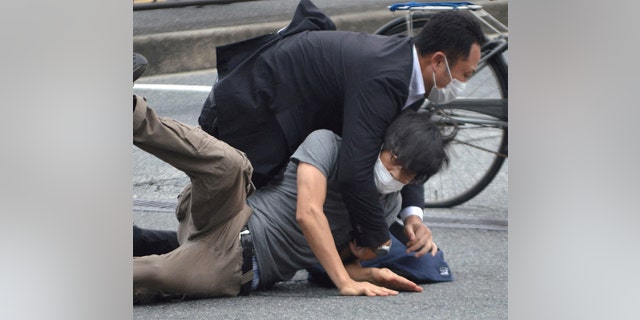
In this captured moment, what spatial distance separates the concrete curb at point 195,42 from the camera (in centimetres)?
352

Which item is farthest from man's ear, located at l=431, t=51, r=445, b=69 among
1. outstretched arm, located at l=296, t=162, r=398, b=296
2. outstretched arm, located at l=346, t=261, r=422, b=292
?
outstretched arm, located at l=346, t=261, r=422, b=292

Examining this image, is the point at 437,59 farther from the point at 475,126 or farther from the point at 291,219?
the point at 475,126

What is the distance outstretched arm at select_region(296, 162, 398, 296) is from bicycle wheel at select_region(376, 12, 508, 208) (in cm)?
91

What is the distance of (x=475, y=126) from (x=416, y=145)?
1.06 metres

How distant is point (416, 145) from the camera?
3279 millimetres

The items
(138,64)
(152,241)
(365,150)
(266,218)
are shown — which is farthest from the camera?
(152,241)

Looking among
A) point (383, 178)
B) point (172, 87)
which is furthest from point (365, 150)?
point (172, 87)

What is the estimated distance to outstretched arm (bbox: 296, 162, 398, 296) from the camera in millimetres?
3299

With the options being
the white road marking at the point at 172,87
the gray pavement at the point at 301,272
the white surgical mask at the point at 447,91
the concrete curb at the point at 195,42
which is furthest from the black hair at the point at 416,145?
the white road marking at the point at 172,87

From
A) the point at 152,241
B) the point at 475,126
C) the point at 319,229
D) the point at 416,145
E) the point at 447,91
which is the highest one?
the point at 447,91
